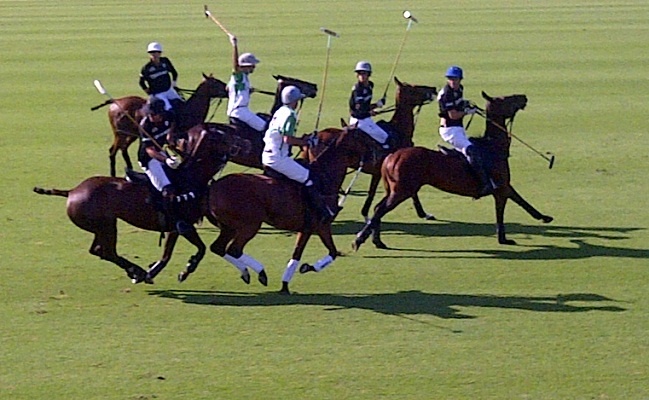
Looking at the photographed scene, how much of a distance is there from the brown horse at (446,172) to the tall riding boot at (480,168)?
0.06 m

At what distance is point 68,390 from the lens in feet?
27.6

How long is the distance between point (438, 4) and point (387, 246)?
126ft

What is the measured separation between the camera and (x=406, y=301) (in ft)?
34.9

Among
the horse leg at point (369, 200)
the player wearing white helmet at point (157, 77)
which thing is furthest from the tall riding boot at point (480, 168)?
the player wearing white helmet at point (157, 77)

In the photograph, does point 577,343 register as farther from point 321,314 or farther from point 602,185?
point 602,185

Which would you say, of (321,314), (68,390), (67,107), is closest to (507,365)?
(321,314)

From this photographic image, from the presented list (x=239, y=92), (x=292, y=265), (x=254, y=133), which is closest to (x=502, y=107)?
(x=254, y=133)

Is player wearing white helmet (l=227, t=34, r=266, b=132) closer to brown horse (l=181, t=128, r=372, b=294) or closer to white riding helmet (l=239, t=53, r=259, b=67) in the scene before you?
white riding helmet (l=239, t=53, r=259, b=67)

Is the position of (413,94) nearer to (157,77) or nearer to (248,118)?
(248,118)

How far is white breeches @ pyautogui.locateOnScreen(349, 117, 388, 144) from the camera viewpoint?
45.2 ft

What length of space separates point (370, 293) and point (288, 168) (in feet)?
4.17

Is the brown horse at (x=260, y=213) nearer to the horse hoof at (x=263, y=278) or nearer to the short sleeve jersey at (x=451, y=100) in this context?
the horse hoof at (x=263, y=278)

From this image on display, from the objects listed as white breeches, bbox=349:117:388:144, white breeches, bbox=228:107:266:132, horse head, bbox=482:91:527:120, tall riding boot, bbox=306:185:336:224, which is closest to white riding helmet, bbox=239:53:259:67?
white breeches, bbox=228:107:266:132

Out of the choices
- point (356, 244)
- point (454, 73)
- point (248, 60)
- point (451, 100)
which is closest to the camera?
point (356, 244)
